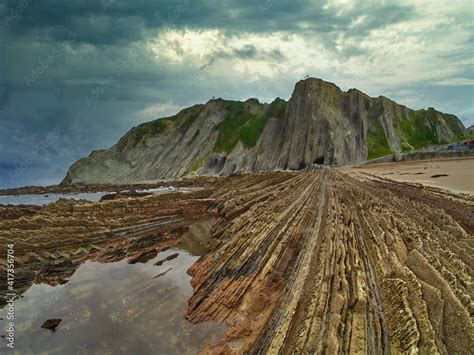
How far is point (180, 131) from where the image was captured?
142375mm

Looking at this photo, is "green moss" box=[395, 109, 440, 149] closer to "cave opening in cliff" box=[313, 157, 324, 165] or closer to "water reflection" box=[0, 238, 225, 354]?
"cave opening in cliff" box=[313, 157, 324, 165]

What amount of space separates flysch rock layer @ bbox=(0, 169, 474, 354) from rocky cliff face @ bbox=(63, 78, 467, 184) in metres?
76.8

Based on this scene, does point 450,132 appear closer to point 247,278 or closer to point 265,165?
point 265,165

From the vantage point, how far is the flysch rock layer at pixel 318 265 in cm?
826

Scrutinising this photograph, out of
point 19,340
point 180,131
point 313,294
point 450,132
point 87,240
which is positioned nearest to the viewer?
point 313,294

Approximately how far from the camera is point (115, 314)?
13.0 meters

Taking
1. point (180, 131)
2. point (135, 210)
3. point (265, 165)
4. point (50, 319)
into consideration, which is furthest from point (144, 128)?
point (50, 319)

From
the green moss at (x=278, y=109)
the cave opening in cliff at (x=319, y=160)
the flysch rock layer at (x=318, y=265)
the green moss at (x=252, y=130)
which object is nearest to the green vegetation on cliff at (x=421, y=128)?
the cave opening in cliff at (x=319, y=160)

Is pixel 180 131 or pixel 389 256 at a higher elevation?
pixel 180 131

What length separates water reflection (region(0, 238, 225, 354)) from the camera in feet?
35.7

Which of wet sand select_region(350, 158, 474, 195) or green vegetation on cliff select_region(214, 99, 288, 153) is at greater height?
green vegetation on cliff select_region(214, 99, 288, 153)

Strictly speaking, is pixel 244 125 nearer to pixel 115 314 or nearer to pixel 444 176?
pixel 444 176

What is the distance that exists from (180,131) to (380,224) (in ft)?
432

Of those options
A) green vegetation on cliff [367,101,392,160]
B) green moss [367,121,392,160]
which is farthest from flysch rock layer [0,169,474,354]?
green vegetation on cliff [367,101,392,160]
